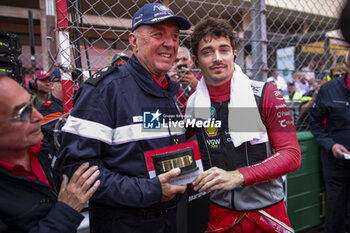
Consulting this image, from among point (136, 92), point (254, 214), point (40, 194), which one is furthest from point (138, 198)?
point (254, 214)

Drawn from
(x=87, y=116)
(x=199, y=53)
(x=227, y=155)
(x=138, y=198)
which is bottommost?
(x=138, y=198)

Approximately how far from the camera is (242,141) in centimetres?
160

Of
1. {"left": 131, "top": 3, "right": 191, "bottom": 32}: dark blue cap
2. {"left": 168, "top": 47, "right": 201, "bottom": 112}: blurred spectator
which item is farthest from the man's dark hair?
{"left": 168, "top": 47, "right": 201, "bottom": 112}: blurred spectator

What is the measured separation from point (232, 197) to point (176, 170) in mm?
569

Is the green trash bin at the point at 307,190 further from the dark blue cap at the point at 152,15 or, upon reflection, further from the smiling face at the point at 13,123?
the smiling face at the point at 13,123

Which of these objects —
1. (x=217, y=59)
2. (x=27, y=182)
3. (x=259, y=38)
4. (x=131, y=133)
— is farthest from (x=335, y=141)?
(x=27, y=182)

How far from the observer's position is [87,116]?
1316 mm

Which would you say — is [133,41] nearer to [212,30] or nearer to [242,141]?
[212,30]

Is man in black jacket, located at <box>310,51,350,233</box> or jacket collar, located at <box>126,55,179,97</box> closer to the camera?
jacket collar, located at <box>126,55,179,97</box>

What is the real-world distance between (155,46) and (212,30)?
18.5 inches

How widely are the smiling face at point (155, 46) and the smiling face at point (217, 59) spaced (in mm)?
275

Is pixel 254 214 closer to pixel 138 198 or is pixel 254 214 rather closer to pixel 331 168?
pixel 138 198

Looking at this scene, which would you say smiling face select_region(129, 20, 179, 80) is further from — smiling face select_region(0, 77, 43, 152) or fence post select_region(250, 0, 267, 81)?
fence post select_region(250, 0, 267, 81)

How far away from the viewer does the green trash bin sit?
296cm
